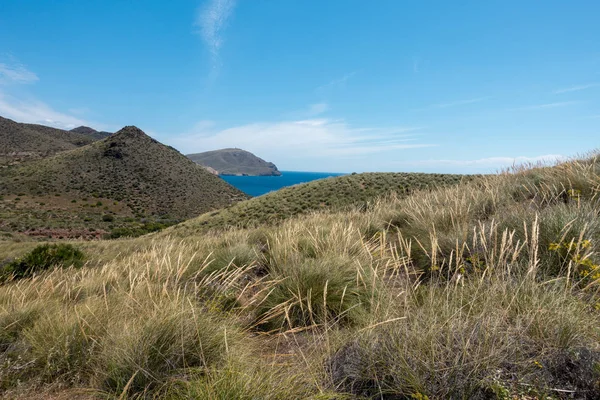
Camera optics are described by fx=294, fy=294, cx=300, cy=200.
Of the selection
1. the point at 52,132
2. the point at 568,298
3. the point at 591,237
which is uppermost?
the point at 52,132

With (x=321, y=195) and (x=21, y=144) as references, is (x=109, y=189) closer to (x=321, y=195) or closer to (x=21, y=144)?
(x=21, y=144)

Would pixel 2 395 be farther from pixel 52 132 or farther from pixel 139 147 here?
pixel 52 132

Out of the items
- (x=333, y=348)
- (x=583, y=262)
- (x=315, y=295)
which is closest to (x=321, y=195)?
(x=315, y=295)

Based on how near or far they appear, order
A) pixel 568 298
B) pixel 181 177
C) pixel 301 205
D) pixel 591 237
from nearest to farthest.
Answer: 1. pixel 568 298
2. pixel 591 237
3. pixel 301 205
4. pixel 181 177

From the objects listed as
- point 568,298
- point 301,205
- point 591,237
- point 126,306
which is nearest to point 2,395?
point 126,306

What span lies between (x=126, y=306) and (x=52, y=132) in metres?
130

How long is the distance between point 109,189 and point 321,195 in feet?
170

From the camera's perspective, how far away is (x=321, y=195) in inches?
1329

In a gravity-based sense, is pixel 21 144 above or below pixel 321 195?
above

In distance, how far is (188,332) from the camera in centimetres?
215

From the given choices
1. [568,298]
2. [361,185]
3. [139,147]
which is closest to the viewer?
[568,298]

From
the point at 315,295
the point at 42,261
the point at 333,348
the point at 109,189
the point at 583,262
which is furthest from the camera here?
the point at 109,189

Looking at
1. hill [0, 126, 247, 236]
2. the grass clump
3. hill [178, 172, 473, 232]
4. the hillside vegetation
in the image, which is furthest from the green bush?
hill [0, 126, 247, 236]

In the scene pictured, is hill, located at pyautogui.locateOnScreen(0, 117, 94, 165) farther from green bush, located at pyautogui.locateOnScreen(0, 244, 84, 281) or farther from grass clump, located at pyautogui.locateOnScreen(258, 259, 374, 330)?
grass clump, located at pyautogui.locateOnScreen(258, 259, 374, 330)
